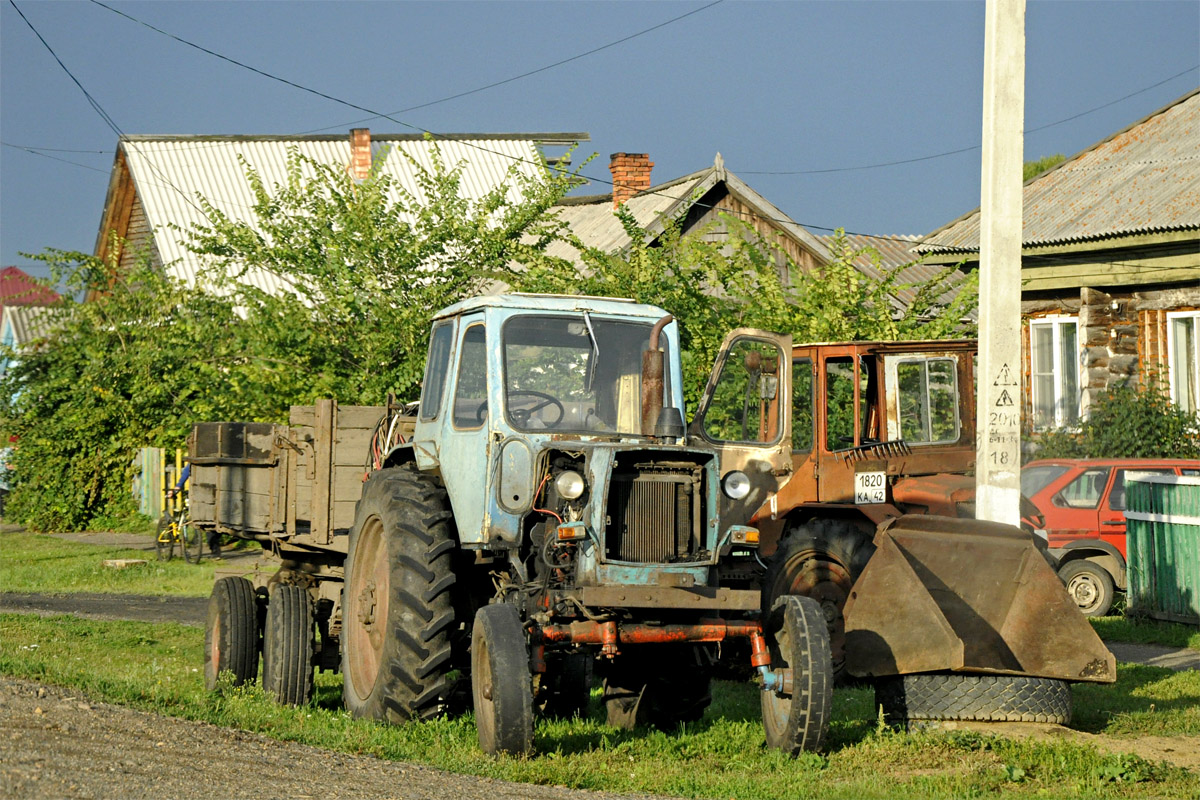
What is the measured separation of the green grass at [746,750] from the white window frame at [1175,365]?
1032 cm

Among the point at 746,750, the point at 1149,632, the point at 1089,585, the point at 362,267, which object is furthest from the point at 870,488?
the point at 362,267

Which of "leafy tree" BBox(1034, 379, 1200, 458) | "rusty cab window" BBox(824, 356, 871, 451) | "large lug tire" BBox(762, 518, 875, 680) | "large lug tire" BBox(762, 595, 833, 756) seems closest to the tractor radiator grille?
"large lug tire" BBox(762, 595, 833, 756)

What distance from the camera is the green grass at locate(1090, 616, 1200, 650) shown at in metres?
12.7

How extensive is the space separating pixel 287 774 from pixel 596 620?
1.75 meters

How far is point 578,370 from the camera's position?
8.22 metres

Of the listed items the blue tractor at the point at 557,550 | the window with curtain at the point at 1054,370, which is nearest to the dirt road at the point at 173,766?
the blue tractor at the point at 557,550

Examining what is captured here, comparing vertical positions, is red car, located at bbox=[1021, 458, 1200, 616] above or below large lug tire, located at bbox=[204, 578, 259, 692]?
above

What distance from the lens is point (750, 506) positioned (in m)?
10.8

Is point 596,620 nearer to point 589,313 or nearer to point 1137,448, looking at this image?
point 589,313

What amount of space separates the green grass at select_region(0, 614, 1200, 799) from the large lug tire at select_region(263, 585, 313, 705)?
167 mm

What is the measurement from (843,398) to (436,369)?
474cm

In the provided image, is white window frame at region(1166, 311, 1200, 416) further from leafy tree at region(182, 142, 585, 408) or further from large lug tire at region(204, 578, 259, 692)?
large lug tire at region(204, 578, 259, 692)

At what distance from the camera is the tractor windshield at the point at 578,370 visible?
26.3ft

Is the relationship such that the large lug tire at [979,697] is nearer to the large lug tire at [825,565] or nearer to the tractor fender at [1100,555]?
the large lug tire at [825,565]
